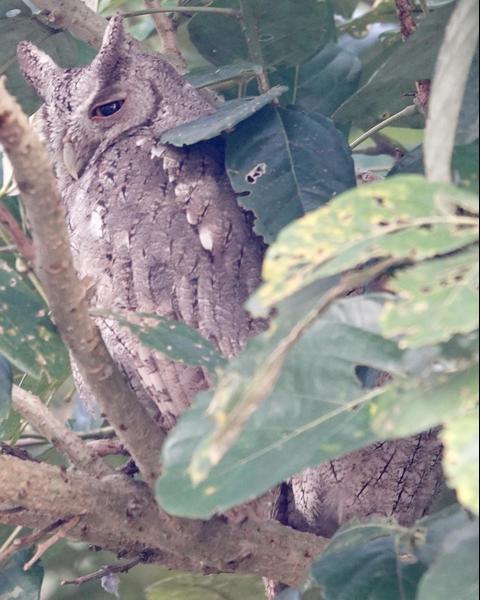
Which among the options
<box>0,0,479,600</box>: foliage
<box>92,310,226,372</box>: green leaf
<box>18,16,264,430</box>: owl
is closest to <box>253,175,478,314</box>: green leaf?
<box>0,0,479,600</box>: foliage

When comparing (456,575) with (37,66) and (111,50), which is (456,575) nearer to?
(111,50)

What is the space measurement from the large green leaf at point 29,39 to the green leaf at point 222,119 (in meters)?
0.55

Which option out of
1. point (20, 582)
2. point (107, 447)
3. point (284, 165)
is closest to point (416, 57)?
point (284, 165)

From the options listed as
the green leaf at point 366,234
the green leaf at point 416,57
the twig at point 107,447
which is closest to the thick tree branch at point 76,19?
the green leaf at point 416,57

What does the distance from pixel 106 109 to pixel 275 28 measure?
0.44 m

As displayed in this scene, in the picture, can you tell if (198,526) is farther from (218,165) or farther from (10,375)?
(218,165)

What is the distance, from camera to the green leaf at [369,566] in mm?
1084

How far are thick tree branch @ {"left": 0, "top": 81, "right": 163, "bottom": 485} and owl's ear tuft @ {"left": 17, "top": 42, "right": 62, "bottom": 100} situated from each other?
1.05 metres

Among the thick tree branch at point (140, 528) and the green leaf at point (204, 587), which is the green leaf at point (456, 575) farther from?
the green leaf at point (204, 587)

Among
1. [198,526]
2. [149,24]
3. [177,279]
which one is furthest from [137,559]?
[149,24]

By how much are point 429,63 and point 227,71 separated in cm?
49

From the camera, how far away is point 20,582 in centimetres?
161

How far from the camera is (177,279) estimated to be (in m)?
1.75

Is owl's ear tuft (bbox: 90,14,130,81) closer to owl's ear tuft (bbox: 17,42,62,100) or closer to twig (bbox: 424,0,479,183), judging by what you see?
owl's ear tuft (bbox: 17,42,62,100)
